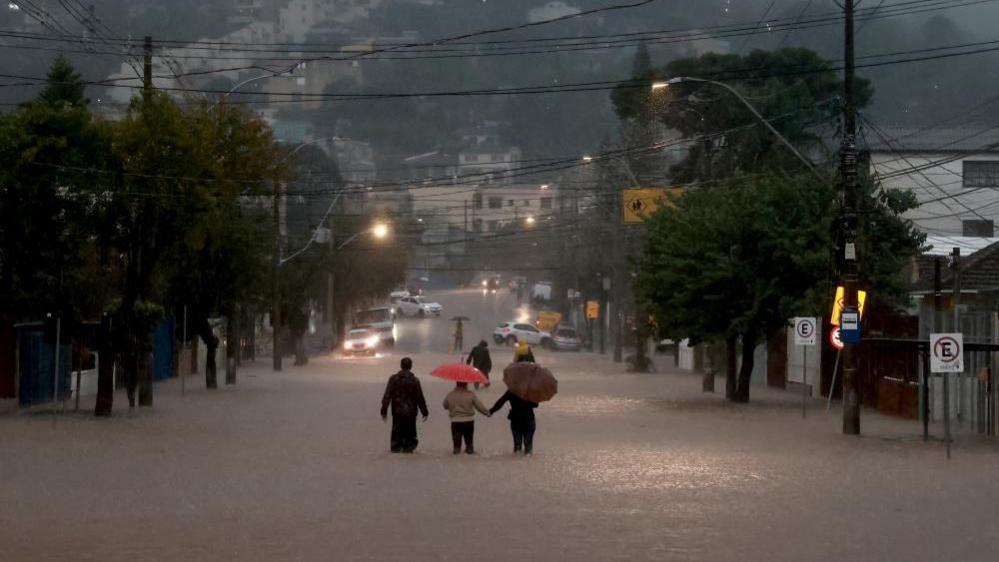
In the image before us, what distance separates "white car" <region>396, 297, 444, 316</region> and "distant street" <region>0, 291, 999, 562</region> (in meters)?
84.0

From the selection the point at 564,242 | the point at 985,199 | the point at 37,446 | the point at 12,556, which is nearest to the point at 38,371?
the point at 37,446

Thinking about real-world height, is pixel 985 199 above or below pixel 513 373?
above

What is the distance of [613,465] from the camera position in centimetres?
2127

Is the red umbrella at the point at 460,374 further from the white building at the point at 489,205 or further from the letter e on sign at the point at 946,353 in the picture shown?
the white building at the point at 489,205

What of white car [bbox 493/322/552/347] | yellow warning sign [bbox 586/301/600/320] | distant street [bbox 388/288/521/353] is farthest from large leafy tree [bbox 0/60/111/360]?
yellow warning sign [bbox 586/301/600/320]

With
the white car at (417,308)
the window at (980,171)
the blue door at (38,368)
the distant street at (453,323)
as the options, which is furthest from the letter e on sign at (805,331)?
the white car at (417,308)

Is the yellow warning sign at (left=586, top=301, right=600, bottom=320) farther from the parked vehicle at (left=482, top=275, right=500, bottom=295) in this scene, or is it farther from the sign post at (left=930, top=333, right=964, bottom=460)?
the sign post at (left=930, top=333, right=964, bottom=460)

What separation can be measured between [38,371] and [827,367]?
20.9m

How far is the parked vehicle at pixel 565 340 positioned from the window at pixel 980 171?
98.2 feet

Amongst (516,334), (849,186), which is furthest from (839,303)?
(516,334)

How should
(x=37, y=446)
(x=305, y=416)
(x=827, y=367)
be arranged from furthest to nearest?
(x=827, y=367) < (x=305, y=416) < (x=37, y=446)

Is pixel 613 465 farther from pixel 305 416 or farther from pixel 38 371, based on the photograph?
pixel 38 371

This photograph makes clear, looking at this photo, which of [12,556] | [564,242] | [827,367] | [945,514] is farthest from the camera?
[564,242]

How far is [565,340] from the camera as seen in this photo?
291 feet
